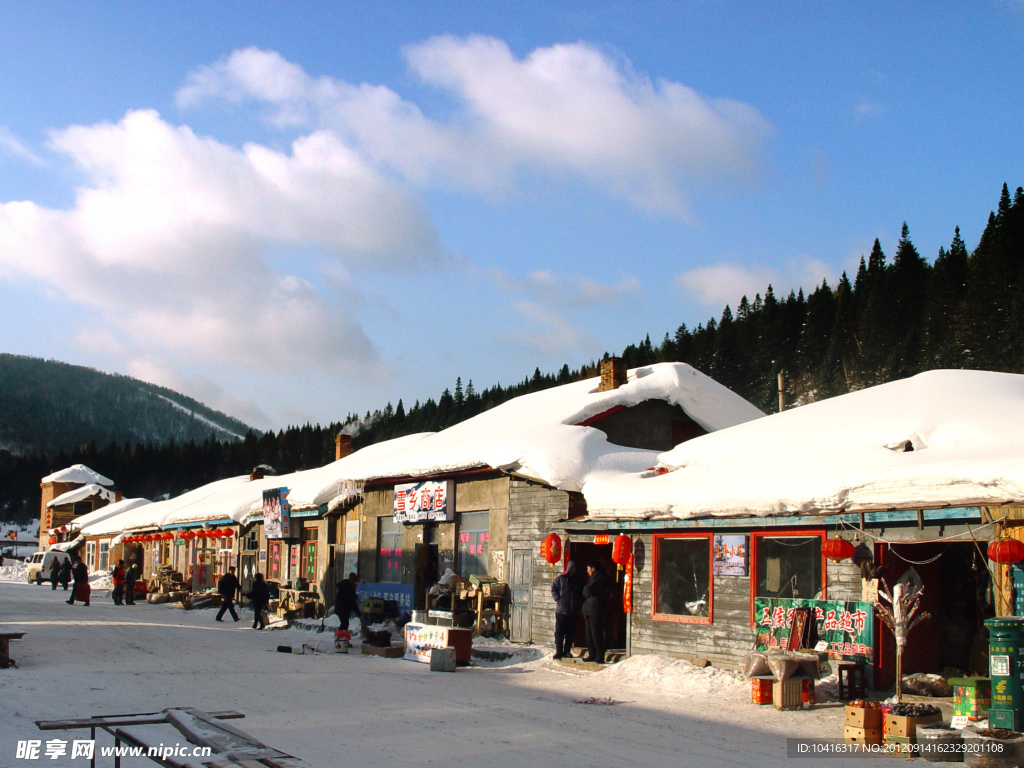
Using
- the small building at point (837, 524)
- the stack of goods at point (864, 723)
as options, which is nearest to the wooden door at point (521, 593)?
the small building at point (837, 524)

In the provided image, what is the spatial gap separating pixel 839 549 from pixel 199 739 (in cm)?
911

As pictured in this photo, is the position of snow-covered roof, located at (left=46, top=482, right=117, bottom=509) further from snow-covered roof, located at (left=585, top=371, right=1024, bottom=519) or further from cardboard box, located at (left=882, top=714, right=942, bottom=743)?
cardboard box, located at (left=882, top=714, right=942, bottom=743)

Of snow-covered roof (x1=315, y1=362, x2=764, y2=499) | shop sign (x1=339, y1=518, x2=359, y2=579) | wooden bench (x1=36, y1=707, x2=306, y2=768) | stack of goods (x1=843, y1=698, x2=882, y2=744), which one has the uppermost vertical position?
snow-covered roof (x1=315, y1=362, x2=764, y2=499)

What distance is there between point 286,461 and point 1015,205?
94504 millimetres

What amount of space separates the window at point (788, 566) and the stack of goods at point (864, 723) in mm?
3847

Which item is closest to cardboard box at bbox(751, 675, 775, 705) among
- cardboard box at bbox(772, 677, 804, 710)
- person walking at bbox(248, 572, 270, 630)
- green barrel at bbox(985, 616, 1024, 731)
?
cardboard box at bbox(772, 677, 804, 710)

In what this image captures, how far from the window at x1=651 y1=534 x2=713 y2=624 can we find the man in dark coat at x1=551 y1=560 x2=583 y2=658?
1584mm

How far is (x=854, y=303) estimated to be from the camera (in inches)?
3524

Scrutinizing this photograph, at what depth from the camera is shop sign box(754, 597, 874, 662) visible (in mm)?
13336

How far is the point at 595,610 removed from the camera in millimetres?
17078

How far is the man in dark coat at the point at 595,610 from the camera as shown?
17047mm

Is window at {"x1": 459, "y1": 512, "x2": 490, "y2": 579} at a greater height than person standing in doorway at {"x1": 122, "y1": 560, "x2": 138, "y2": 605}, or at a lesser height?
greater

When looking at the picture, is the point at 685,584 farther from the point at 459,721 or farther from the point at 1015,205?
the point at 1015,205

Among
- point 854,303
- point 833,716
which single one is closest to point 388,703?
point 833,716
